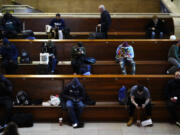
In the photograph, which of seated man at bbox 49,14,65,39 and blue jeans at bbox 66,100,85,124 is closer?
blue jeans at bbox 66,100,85,124

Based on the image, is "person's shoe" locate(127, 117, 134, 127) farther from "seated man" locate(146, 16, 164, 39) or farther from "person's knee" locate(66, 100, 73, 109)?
"seated man" locate(146, 16, 164, 39)

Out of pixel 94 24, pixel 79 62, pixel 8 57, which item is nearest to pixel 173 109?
pixel 79 62

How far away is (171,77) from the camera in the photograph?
17.6 feet

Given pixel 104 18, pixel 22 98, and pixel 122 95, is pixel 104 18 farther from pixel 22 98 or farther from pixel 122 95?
pixel 22 98

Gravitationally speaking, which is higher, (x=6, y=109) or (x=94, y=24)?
(x=94, y=24)

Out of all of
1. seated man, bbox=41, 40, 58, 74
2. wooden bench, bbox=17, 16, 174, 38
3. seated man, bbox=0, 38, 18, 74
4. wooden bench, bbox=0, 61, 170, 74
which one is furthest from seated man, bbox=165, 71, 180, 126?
seated man, bbox=0, 38, 18, 74

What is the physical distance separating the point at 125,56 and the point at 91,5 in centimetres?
479

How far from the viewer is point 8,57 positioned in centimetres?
621

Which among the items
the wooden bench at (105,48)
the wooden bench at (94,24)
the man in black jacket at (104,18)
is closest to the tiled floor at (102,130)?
the wooden bench at (105,48)

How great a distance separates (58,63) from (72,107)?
1.77m

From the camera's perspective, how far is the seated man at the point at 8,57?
6.14 metres

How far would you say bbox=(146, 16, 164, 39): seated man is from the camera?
25.0 feet

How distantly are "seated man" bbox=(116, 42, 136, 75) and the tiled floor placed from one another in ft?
5.03

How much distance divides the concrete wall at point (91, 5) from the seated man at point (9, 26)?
3.12 meters
